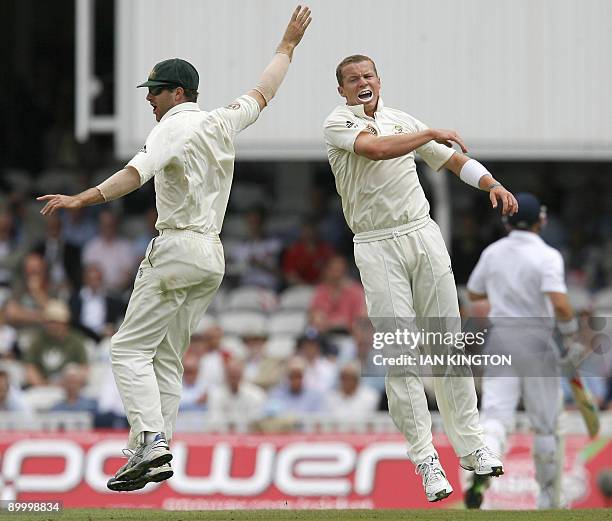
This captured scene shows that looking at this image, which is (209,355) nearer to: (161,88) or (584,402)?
(584,402)

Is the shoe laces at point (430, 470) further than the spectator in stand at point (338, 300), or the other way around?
the spectator in stand at point (338, 300)

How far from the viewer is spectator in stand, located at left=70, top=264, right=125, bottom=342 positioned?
1552 centimetres

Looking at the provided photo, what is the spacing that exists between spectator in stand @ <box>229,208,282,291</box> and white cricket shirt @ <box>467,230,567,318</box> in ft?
19.1

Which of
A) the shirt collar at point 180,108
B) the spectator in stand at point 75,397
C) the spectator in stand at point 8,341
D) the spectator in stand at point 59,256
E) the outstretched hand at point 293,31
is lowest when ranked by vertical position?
the spectator in stand at point 75,397

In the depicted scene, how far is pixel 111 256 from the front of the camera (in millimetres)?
16594

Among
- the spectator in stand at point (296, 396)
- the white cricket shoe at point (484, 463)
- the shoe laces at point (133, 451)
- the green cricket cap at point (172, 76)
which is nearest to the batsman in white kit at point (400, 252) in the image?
the white cricket shoe at point (484, 463)

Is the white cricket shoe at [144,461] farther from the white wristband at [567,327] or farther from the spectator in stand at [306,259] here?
the spectator in stand at [306,259]

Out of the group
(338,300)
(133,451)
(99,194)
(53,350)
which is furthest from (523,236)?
(53,350)

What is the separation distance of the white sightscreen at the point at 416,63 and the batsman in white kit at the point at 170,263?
605cm

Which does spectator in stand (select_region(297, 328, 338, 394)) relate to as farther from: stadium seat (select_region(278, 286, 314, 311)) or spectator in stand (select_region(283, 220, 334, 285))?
spectator in stand (select_region(283, 220, 334, 285))

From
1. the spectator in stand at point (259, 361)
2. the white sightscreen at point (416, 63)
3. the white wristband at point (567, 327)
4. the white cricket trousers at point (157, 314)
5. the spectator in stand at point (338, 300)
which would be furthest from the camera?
the spectator in stand at point (338, 300)

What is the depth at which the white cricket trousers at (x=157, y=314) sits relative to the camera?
8.62 meters

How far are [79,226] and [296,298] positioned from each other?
9.31 ft

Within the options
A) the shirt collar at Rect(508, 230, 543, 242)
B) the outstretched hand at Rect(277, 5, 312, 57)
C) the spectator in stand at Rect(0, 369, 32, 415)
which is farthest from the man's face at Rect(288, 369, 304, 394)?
the outstretched hand at Rect(277, 5, 312, 57)
